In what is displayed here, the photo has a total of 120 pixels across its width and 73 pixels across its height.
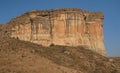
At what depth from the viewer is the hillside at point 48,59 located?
4141 cm

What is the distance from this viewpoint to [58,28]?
187ft

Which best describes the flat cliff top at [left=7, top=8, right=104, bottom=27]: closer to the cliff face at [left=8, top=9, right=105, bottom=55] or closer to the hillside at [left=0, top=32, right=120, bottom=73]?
the cliff face at [left=8, top=9, right=105, bottom=55]

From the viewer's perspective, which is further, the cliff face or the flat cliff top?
the flat cliff top

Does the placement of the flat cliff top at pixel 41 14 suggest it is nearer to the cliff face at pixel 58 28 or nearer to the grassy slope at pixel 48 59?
the cliff face at pixel 58 28

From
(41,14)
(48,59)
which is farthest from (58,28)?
(48,59)

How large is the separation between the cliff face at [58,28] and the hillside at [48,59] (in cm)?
197

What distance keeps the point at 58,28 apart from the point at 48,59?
450 inches

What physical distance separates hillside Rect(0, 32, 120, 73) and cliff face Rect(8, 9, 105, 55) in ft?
6.48

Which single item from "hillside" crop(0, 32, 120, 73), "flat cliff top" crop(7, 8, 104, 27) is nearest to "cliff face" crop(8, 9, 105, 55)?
"flat cliff top" crop(7, 8, 104, 27)

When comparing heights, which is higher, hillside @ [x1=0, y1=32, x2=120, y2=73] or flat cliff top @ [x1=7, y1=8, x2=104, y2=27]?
flat cliff top @ [x1=7, y1=8, x2=104, y2=27]

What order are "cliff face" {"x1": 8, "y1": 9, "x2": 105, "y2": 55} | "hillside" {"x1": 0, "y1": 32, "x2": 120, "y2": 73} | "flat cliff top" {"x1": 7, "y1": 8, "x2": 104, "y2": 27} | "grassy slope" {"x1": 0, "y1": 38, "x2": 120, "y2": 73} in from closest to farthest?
"hillside" {"x1": 0, "y1": 32, "x2": 120, "y2": 73} < "grassy slope" {"x1": 0, "y1": 38, "x2": 120, "y2": 73} < "cliff face" {"x1": 8, "y1": 9, "x2": 105, "y2": 55} < "flat cliff top" {"x1": 7, "y1": 8, "x2": 104, "y2": 27}

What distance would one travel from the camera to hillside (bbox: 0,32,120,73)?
136ft

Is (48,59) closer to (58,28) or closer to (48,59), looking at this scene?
(48,59)

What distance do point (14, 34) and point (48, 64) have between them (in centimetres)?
1394
